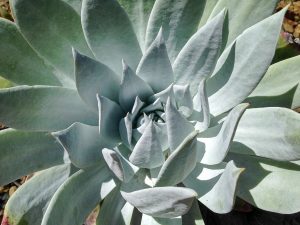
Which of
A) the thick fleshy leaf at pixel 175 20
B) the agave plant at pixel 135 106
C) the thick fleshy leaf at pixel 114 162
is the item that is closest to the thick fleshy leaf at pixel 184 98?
the agave plant at pixel 135 106

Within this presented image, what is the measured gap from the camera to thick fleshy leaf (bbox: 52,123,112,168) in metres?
0.94

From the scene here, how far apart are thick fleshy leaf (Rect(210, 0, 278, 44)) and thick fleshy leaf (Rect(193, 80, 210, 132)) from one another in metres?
0.22

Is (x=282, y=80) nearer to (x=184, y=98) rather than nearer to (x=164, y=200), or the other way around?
(x=184, y=98)

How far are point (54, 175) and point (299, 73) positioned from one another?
26.0 inches

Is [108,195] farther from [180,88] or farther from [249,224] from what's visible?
[249,224]

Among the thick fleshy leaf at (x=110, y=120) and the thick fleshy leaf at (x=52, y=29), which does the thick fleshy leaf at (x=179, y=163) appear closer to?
the thick fleshy leaf at (x=110, y=120)

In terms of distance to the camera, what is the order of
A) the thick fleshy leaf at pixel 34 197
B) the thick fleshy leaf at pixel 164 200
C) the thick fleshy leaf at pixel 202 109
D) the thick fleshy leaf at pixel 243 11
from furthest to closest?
1. the thick fleshy leaf at pixel 243 11
2. the thick fleshy leaf at pixel 34 197
3. the thick fleshy leaf at pixel 202 109
4. the thick fleshy leaf at pixel 164 200

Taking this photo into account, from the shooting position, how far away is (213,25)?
103cm

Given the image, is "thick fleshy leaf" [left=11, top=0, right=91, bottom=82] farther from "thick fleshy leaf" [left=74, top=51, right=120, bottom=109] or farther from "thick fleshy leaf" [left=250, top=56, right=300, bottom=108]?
"thick fleshy leaf" [left=250, top=56, right=300, bottom=108]

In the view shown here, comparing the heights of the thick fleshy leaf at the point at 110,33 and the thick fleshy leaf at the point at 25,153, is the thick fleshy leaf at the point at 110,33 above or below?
above

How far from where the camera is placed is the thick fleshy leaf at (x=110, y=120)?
1052mm

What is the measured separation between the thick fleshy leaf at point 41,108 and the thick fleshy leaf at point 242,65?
311mm

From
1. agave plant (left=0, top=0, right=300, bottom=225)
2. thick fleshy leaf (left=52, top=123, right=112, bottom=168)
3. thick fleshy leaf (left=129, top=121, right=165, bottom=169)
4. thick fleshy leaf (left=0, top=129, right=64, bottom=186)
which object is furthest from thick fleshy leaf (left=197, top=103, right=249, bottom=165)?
thick fleshy leaf (left=0, top=129, right=64, bottom=186)

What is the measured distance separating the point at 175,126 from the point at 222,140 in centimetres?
10
